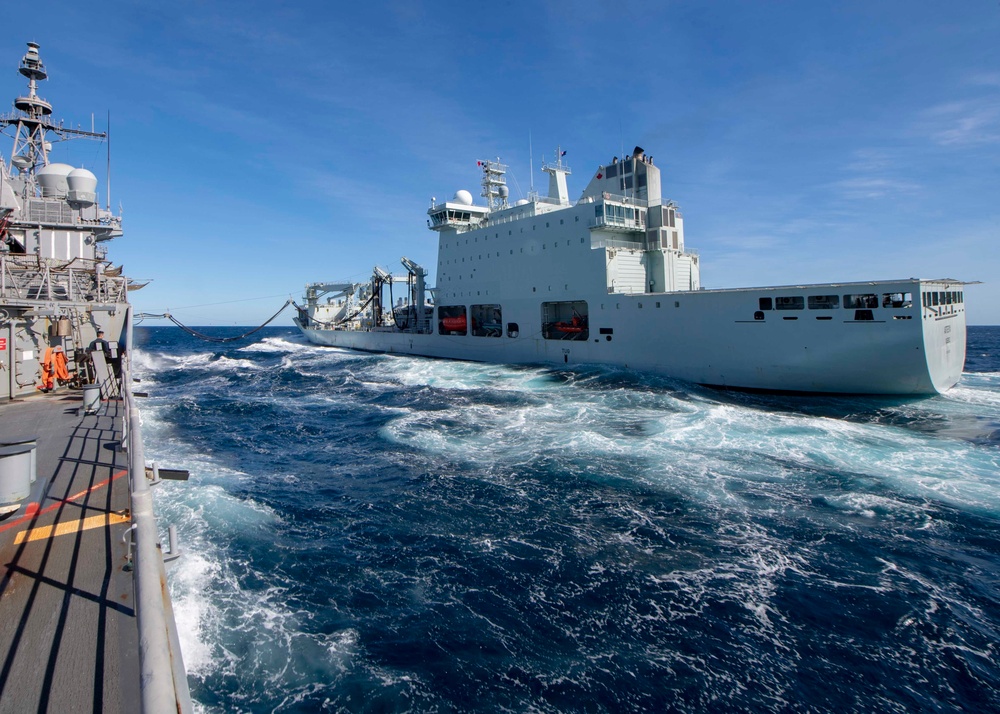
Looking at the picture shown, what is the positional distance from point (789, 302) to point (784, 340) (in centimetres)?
160

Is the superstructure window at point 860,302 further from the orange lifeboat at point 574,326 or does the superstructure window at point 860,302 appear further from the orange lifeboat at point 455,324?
the orange lifeboat at point 455,324

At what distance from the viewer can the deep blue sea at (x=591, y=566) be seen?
17.4 feet

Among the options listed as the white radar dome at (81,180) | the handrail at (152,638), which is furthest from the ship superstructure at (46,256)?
the handrail at (152,638)

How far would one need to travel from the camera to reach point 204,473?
11.5 meters

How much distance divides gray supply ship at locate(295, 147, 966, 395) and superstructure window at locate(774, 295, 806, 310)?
4 centimetres

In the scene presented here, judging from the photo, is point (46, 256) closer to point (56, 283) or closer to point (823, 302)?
point (56, 283)

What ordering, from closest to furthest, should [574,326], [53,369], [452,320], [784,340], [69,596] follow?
1. [69,596]
2. [53,369]
3. [784,340]
4. [574,326]
5. [452,320]

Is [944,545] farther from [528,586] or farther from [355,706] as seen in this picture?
[355,706]

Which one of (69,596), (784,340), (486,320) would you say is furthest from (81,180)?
(784,340)

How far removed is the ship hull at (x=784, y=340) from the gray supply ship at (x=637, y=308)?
48 mm

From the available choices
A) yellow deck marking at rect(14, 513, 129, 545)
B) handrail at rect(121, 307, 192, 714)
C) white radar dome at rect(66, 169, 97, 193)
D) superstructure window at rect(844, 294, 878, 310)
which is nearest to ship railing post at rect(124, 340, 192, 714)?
handrail at rect(121, 307, 192, 714)

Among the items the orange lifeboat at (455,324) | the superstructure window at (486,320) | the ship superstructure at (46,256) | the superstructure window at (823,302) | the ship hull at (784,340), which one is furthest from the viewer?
the orange lifeboat at (455,324)

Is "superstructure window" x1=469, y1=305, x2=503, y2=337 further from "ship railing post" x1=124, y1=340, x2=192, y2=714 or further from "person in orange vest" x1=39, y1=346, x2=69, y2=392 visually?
"ship railing post" x1=124, y1=340, x2=192, y2=714

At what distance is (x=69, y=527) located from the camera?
5.10 m
